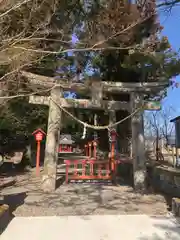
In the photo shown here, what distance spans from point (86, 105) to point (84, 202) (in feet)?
10.1

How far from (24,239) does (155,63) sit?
19.9 ft

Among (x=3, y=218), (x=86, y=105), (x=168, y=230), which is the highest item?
(x=86, y=105)

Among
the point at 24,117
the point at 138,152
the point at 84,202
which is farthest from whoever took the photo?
the point at 24,117

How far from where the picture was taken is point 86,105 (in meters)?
8.23

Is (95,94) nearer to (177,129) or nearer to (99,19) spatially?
(99,19)

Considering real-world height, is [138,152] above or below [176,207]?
above

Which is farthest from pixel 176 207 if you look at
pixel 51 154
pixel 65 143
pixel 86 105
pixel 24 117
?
pixel 65 143

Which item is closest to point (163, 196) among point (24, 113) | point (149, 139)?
point (24, 113)

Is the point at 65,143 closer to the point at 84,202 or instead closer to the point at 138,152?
the point at 138,152

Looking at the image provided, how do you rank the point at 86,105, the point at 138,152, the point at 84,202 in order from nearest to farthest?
the point at 84,202 < the point at 138,152 < the point at 86,105

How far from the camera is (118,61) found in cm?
1288

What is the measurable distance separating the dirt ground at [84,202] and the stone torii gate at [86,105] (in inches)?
23.7

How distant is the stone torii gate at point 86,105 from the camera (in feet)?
25.4

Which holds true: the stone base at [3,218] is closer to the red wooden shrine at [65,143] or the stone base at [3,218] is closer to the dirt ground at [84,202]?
the dirt ground at [84,202]
